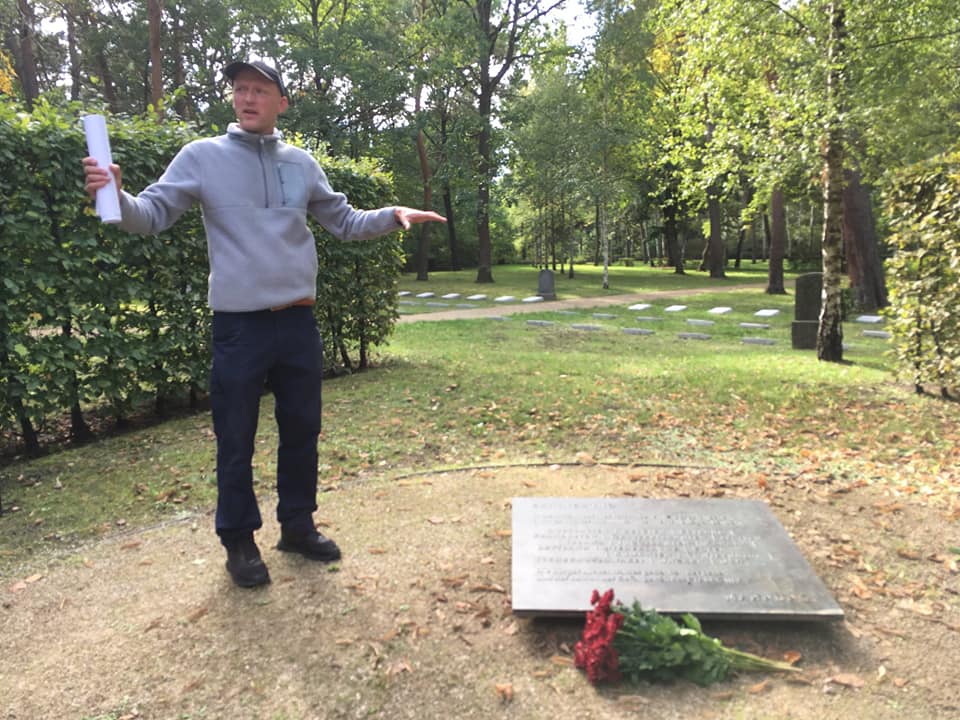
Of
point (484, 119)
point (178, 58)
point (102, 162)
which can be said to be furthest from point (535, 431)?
point (178, 58)

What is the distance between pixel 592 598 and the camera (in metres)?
2.71

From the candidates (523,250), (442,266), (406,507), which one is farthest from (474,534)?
(523,250)

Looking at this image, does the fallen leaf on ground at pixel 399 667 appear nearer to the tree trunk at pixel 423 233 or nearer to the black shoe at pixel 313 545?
the black shoe at pixel 313 545

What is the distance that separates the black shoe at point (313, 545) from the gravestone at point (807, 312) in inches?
369

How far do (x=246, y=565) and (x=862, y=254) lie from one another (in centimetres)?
1726

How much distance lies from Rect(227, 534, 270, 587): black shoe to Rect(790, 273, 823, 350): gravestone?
9.75 metres

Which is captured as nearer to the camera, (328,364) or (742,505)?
(742,505)

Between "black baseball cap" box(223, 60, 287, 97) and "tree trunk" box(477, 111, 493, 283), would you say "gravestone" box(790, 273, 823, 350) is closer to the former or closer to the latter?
"black baseball cap" box(223, 60, 287, 97)

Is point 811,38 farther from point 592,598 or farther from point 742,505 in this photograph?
point 592,598

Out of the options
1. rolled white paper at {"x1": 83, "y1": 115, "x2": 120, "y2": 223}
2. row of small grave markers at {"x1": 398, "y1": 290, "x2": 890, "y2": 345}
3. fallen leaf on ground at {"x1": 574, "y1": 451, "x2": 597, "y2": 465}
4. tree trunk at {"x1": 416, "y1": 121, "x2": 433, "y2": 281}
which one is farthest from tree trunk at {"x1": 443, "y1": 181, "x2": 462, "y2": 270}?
rolled white paper at {"x1": 83, "y1": 115, "x2": 120, "y2": 223}

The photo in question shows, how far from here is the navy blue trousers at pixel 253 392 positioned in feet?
9.86

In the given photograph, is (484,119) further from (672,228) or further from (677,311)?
(672,228)

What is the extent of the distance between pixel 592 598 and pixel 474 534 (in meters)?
1.25

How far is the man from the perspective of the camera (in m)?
2.96
